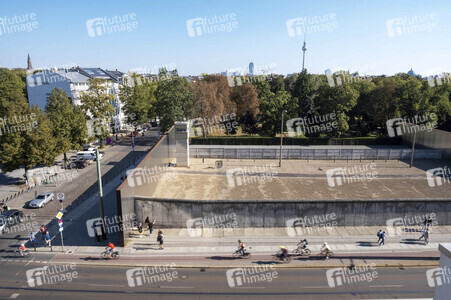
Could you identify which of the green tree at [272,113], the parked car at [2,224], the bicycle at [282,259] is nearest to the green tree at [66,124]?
the parked car at [2,224]

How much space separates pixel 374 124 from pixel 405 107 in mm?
9503

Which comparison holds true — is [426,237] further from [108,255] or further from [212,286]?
[108,255]

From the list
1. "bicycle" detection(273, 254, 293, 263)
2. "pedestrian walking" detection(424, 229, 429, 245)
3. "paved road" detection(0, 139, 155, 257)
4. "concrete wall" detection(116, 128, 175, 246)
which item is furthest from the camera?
"paved road" detection(0, 139, 155, 257)

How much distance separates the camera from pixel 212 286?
17.4 meters

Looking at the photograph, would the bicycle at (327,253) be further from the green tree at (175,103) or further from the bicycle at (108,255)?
the green tree at (175,103)

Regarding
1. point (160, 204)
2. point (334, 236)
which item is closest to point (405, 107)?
point (334, 236)

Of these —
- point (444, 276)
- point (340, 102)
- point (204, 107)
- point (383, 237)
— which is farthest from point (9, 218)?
point (340, 102)

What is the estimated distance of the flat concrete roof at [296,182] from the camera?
29.7m

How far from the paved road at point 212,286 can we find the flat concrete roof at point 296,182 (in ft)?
34.3

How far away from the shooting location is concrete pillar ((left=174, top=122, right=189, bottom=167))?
39.3 meters

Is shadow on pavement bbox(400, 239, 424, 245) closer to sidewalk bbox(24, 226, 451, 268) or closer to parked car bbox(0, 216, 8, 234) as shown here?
sidewalk bbox(24, 226, 451, 268)

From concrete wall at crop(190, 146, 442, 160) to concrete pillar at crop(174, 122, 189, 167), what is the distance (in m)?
6.11

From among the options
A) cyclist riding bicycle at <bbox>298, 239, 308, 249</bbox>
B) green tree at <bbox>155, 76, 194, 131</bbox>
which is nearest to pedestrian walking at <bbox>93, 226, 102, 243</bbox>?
cyclist riding bicycle at <bbox>298, 239, 308, 249</bbox>

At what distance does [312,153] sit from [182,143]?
66.9 feet
